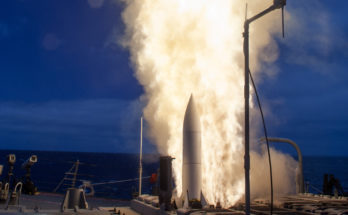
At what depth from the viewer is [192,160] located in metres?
21.9

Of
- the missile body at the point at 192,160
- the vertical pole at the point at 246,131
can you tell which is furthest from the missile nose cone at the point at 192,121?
the vertical pole at the point at 246,131

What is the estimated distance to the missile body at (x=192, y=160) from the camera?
21.7 meters

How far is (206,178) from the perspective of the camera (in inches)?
997

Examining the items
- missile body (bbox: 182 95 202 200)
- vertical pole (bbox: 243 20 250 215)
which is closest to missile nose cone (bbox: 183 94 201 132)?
missile body (bbox: 182 95 202 200)

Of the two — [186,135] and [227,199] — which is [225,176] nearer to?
[227,199]

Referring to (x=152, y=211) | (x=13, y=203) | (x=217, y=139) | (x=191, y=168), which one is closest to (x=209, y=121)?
(x=217, y=139)

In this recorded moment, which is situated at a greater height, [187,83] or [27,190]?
[187,83]

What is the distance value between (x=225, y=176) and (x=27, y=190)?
1545 centimetres

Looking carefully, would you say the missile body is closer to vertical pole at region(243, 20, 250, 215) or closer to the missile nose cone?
the missile nose cone

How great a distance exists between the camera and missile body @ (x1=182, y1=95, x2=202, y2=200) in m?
21.7

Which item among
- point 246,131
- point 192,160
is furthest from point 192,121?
point 246,131

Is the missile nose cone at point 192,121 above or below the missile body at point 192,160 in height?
above

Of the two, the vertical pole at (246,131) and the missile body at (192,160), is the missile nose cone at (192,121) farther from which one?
the vertical pole at (246,131)

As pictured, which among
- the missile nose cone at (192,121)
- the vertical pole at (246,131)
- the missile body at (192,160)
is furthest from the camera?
the missile nose cone at (192,121)
